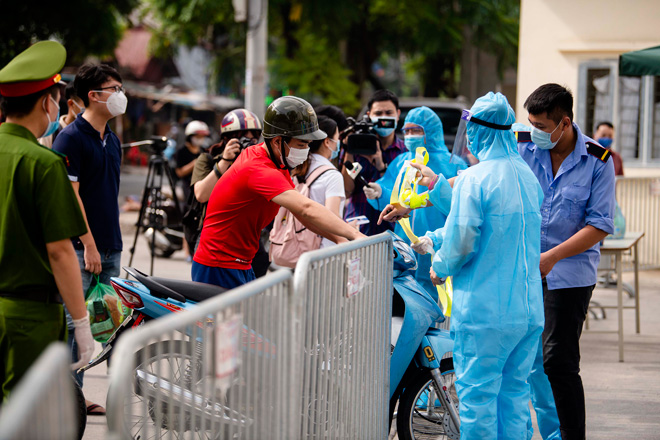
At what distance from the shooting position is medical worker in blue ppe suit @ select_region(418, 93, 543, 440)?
3.67 m

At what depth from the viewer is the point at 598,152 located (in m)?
Result: 4.39

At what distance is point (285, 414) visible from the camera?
2.91 metres

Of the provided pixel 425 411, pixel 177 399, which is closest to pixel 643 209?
pixel 425 411

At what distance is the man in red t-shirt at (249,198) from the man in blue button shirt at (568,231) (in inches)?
47.3

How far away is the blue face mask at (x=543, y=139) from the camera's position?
4379 mm

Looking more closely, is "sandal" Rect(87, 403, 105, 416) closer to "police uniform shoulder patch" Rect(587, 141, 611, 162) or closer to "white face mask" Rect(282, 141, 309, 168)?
"white face mask" Rect(282, 141, 309, 168)

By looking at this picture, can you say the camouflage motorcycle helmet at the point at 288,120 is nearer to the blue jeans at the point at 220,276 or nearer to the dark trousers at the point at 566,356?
the blue jeans at the point at 220,276

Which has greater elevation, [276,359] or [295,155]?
[295,155]

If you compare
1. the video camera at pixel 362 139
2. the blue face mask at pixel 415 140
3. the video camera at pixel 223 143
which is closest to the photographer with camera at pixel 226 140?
the video camera at pixel 223 143

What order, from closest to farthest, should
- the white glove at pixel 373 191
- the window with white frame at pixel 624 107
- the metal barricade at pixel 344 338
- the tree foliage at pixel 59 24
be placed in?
1. the metal barricade at pixel 344 338
2. the white glove at pixel 373 191
3. the window with white frame at pixel 624 107
4. the tree foliage at pixel 59 24

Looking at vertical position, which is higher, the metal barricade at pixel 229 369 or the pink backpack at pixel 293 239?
the pink backpack at pixel 293 239

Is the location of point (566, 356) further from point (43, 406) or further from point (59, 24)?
point (59, 24)

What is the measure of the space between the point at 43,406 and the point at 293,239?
3431 millimetres

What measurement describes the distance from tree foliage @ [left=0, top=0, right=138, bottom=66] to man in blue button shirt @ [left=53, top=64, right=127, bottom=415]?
1628cm
